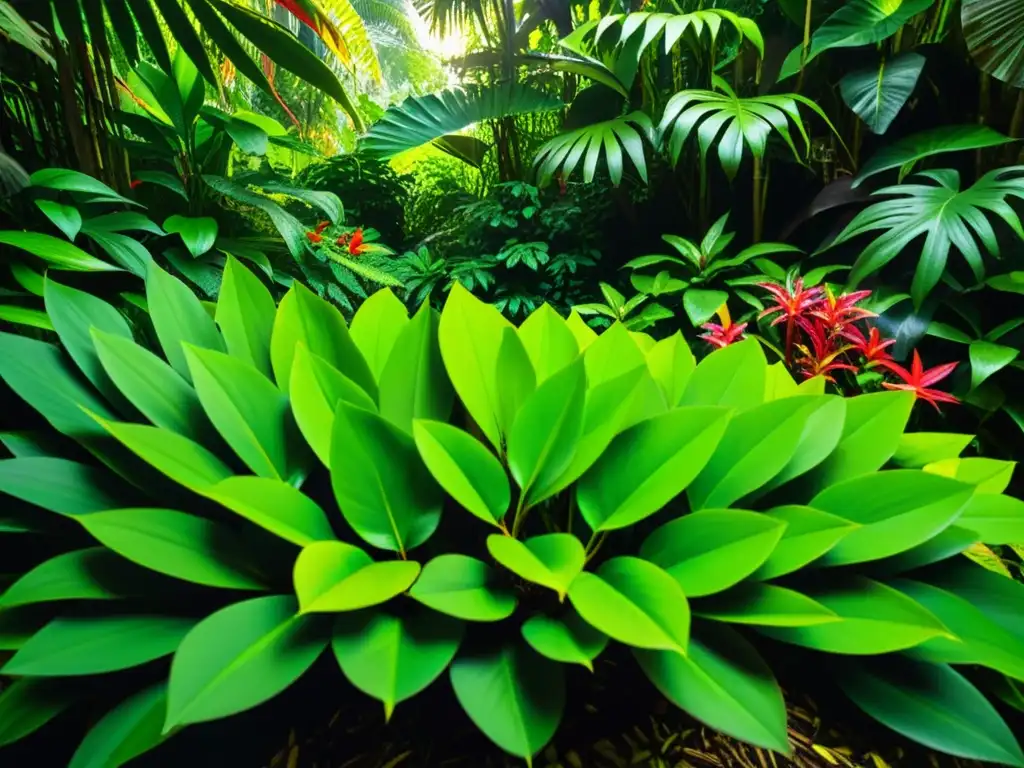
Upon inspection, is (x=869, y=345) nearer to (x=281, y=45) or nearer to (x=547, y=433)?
(x=547, y=433)

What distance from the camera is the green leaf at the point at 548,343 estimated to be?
2.18 feet

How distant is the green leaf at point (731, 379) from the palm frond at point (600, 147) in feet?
4.76

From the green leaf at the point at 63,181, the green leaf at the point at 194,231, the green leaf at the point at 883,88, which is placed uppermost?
Result: the green leaf at the point at 883,88

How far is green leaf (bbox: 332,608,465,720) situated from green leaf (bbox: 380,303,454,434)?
0.67ft

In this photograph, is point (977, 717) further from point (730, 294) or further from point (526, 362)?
point (730, 294)

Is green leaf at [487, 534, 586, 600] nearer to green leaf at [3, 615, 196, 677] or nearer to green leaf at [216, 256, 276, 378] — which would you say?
green leaf at [3, 615, 196, 677]

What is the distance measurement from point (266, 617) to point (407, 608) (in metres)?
0.11

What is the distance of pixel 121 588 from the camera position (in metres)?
0.46

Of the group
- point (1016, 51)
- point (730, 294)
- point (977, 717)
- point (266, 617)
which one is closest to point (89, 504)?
point (266, 617)

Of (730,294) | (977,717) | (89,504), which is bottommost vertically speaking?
(730,294)

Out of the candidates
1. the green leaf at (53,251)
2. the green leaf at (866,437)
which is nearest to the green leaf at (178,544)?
the green leaf at (866,437)

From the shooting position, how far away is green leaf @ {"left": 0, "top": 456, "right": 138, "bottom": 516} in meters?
0.49

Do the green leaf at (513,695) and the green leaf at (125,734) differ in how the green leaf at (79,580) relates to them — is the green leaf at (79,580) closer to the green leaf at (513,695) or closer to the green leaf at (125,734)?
the green leaf at (125,734)

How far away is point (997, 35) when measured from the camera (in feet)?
4.99
